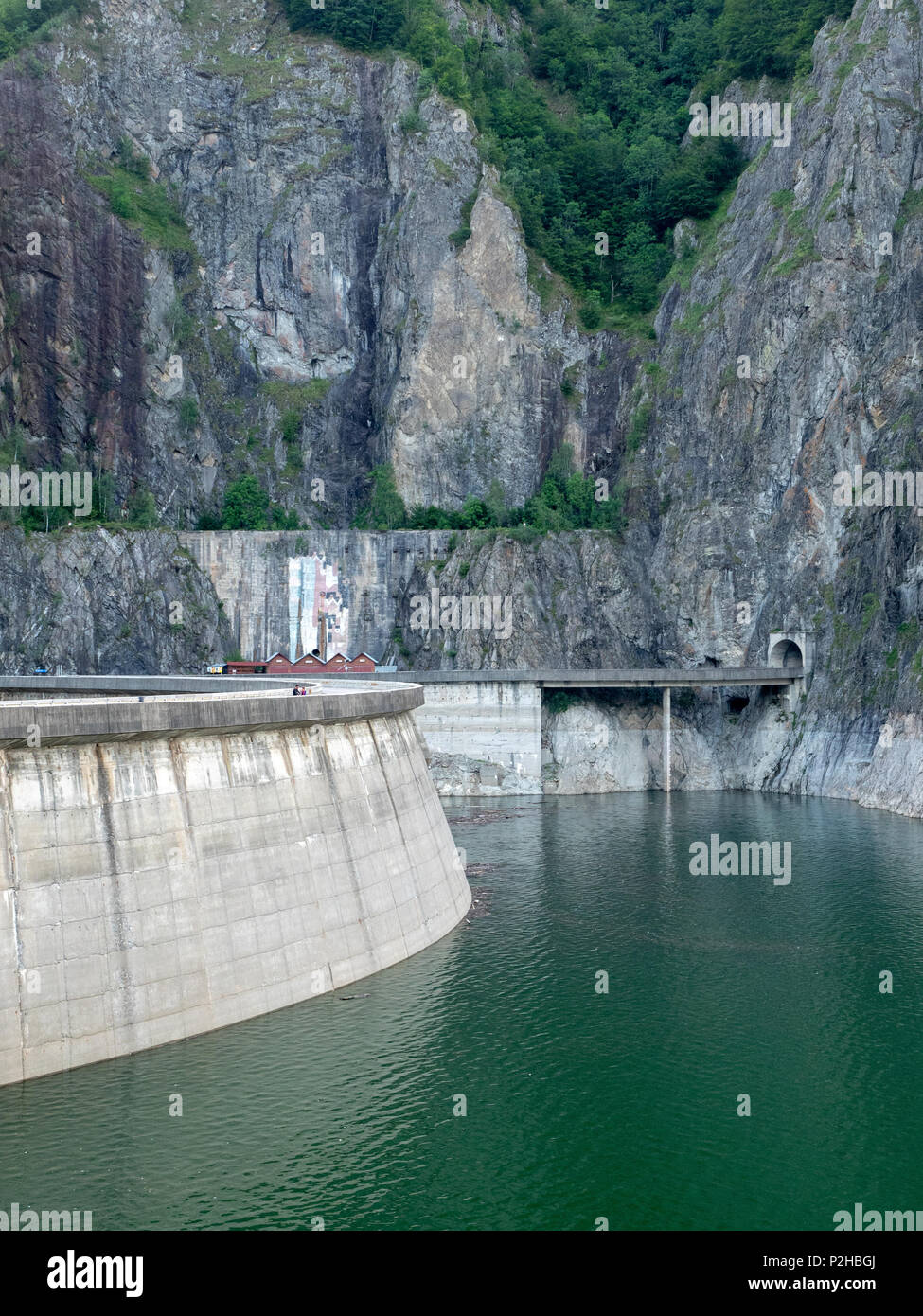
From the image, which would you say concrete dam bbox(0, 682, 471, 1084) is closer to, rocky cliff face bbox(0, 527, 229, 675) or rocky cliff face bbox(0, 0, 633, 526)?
rocky cliff face bbox(0, 527, 229, 675)

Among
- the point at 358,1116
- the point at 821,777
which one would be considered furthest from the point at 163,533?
the point at 358,1116

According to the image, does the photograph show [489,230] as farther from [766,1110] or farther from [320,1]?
[766,1110]

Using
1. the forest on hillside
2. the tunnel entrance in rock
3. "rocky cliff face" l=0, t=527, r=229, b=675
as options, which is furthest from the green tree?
the tunnel entrance in rock

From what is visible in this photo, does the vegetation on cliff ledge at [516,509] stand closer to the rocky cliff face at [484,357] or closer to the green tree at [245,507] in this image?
the rocky cliff face at [484,357]

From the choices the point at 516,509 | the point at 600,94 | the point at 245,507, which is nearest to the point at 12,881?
the point at 245,507

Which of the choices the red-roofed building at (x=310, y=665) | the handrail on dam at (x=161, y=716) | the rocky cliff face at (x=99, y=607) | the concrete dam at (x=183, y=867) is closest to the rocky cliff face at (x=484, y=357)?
the red-roofed building at (x=310, y=665)

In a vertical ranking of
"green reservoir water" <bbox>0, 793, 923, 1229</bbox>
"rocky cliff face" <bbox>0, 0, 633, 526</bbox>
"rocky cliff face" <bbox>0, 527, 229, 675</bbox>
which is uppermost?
"rocky cliff face" <bbox>0, 0, 633, 526</bbox>

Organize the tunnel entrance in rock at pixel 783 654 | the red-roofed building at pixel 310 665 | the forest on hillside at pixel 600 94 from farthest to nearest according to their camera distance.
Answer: the forest on hillside at pixel 600 94, the red-roofed building at pixel 310 665, the tunnel entrance in rock at pixel 783 654
